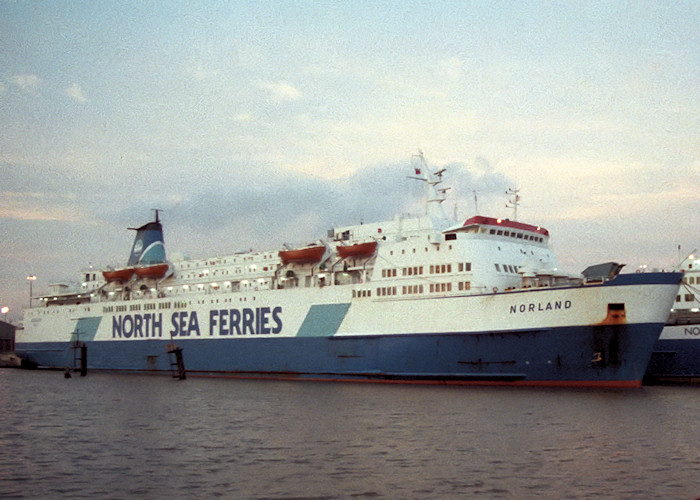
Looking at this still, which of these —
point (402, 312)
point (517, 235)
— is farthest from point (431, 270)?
point (517, 235)

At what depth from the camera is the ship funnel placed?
48.9 metres

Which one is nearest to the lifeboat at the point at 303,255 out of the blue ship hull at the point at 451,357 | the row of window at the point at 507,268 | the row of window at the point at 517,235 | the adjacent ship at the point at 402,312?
the adjacent ship at the point at 402,312

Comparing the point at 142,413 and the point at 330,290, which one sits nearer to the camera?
the point at 142,413

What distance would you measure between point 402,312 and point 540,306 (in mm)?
6109

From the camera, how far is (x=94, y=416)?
23.3 meters

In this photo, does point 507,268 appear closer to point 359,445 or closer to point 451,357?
point 451,357

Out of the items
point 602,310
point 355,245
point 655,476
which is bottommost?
point 655,476

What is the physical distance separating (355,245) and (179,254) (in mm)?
16386

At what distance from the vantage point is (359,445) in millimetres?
17250

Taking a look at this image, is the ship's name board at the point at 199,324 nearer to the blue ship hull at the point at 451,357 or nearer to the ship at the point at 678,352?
the blue ship hull at the point at 451,357

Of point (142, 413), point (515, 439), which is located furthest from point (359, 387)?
point (515, 439)

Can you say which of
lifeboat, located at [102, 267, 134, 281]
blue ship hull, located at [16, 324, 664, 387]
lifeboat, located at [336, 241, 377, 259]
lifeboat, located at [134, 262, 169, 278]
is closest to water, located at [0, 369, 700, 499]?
blue ship hull, located at [16, 324, 664, 387]

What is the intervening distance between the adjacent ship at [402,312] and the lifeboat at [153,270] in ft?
0.29

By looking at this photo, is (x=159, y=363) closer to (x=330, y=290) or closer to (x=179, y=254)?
(x=179, y=254)
